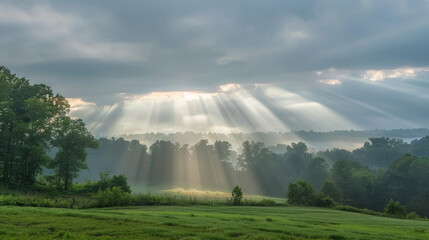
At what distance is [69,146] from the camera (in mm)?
60219

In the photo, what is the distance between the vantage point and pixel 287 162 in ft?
527

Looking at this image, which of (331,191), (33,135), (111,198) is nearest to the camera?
(111,198)

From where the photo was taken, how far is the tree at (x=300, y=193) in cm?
5944

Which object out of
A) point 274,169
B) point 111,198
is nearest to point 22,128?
point 111,198

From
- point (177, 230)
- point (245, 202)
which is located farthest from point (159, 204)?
point (177, 230)

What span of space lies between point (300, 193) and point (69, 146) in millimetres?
46862

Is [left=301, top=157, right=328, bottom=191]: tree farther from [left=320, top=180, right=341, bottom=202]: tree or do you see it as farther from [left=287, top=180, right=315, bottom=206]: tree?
[left=287, top=180, right=315, bottom=206]: tree

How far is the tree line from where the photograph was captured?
53.1 metres

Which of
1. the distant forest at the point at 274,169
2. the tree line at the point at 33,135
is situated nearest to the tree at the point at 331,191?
the distant forest at the point at 274,169

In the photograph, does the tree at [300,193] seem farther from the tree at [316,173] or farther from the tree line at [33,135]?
the tree at [316,173]

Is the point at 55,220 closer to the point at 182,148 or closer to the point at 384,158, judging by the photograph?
the point at 182,148

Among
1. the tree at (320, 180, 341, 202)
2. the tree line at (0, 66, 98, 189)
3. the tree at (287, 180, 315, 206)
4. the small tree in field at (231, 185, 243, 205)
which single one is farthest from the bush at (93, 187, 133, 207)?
the tree at (320, 180, 341, 202)

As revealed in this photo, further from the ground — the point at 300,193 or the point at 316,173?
the point at 316,173

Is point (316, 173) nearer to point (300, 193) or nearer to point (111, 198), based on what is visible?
point (300, 193)
